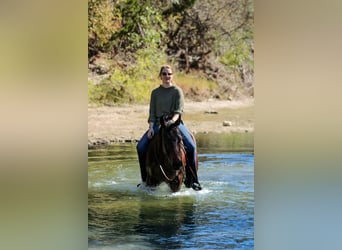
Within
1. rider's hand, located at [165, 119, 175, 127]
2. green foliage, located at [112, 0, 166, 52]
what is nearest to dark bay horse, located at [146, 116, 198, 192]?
rider's hand, located at [165, 119, 175, 127]

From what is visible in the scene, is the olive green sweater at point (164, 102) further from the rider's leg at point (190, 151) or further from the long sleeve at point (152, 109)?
the rider's leg at point (190, 151)

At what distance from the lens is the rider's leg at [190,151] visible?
2.87 m

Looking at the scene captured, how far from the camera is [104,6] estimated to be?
282 centimetres

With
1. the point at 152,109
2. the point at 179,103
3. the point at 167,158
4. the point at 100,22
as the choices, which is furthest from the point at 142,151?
the point at 100,22

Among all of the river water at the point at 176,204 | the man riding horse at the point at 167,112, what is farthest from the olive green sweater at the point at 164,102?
the river water at the point at 176,204

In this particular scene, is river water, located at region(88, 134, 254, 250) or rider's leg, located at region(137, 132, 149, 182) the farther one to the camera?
rider's leg, located at region(137, 132, 149, 182)

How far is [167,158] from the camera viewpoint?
2873mm

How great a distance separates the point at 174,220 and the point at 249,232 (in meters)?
0.45

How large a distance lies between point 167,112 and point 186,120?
0.12 metres

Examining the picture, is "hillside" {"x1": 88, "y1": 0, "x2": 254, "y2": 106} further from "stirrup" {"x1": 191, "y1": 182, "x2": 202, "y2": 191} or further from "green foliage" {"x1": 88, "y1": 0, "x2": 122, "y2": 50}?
"stirrup" {"x1": 191, "y1": 182, "x2": 202, "y2": 191}

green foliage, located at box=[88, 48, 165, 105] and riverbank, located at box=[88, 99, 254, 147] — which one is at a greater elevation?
green foliage, located at box=[88, 48, 165, 105]

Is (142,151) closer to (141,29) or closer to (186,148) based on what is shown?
(186,148)

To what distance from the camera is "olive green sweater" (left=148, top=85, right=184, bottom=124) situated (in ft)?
9.37
